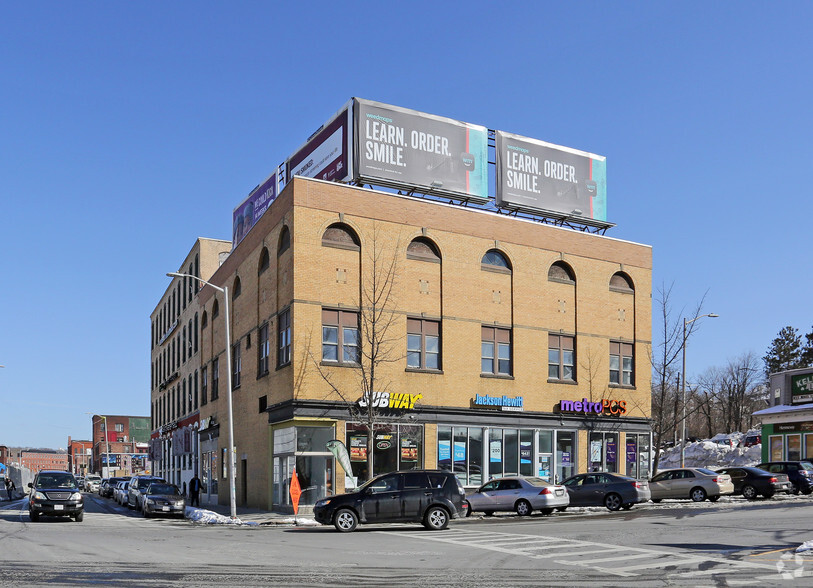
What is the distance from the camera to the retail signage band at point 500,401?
127 feet

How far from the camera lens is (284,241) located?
37.1 metres

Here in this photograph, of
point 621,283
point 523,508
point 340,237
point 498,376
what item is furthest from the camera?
point 621,283

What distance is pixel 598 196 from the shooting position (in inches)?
1826

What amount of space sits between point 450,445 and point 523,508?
7.93 m

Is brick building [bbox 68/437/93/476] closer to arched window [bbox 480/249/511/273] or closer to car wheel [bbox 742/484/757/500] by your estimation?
arched window [bbox 480/249/511/273]

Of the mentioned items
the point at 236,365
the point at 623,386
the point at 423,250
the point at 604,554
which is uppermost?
the point at 423,250

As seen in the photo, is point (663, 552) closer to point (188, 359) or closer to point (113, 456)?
point (188, 359)

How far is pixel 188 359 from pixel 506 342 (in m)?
30.5

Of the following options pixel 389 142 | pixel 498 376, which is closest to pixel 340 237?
pixel 389 142

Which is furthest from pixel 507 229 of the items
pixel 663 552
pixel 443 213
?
pixel 663 552

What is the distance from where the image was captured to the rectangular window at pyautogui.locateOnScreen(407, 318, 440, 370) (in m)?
37.7

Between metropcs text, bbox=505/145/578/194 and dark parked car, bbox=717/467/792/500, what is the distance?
54.7 ft

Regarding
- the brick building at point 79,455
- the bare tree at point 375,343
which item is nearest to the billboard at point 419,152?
the bare tree at point 375,343

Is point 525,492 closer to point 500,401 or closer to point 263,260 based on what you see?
point 500,401
